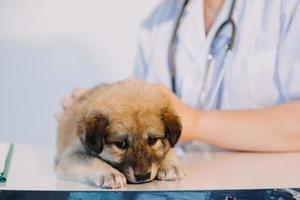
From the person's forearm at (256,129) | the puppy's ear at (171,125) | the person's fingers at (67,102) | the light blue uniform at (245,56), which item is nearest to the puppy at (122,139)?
the puppy's ear at (171,125)

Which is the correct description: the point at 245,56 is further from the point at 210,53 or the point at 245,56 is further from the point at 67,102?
the point at 67,102

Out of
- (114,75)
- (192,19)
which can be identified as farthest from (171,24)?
(114,75)

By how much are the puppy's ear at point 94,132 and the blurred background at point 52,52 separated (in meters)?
1.14

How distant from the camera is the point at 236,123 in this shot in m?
1.35

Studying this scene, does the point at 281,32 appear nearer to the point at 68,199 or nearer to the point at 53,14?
the point at 68,199

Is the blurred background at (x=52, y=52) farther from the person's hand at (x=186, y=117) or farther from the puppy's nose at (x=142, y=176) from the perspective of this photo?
the puppy's nose at (x=142, y=176)

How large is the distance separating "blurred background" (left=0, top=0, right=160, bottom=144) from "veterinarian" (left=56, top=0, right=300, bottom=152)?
1.60ft

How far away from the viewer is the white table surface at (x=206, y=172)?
3.27ft

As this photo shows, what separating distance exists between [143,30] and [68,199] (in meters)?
0.95

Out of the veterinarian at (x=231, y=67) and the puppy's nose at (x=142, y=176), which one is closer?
the puppy's nose at (x=142, y=176)

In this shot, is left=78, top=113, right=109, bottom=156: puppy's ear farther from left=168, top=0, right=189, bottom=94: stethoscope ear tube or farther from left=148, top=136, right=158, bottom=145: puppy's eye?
left=168, top=0, right=189, bottom=94: stethoscope ear tube

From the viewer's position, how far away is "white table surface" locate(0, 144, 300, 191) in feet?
3.27

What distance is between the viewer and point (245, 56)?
1.47 meters

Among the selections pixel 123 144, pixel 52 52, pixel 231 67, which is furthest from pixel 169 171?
pixel 52 52
